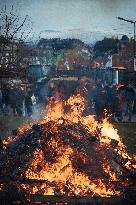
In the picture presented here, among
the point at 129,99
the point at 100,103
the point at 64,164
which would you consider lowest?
the point at 64,164

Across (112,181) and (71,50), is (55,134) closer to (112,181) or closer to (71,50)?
(112,181)

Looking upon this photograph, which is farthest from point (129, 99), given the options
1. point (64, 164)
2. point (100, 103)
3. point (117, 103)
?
point (64, 164)

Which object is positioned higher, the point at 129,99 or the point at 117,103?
the point at 129,99

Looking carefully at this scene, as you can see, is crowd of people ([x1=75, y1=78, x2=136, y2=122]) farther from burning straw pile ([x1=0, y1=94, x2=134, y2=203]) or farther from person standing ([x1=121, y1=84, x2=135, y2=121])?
burning straw pile ([x1=0, y1=94, x2=134, y2=203])

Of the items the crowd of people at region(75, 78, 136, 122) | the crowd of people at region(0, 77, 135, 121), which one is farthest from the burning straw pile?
the crowd of people at region(0, 77, 135, 121)

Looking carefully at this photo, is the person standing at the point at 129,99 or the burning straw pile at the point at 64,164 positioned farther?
the person standing at the point at 129,99

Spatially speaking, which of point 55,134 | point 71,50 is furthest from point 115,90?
point 71,50

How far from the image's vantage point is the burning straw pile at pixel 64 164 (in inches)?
353

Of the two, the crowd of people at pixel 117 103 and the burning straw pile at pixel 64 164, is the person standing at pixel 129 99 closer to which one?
the crowd of people at pixel 117 103

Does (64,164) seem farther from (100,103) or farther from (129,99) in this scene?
(129,99)

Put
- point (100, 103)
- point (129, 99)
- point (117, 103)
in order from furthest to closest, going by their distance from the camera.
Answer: point (100, 103) → point (129, 99) → point (117, 103)

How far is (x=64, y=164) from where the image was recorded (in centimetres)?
997

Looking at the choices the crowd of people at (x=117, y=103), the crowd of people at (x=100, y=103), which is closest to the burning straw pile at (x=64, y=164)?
the crowd of people at (x=117, y=103)

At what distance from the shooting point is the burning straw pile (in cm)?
896
